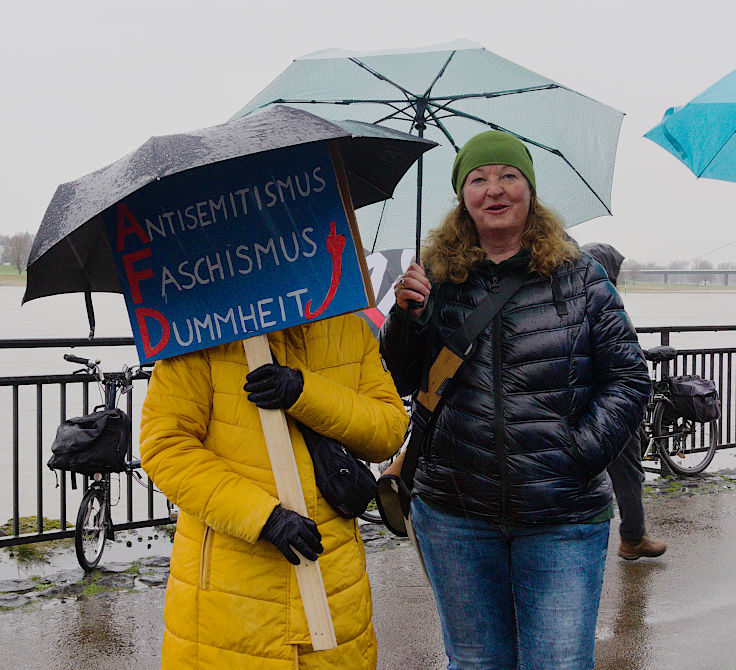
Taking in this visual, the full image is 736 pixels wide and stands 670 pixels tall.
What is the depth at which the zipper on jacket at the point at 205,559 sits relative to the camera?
2.12m

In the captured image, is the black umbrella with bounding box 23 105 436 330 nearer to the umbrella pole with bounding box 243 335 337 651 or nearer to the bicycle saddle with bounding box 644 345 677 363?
the umbrella pole with bounding box 243 335 337 651

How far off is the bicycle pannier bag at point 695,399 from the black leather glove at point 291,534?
20.0 ft

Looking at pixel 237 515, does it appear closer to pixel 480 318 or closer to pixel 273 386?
pixel 273 386

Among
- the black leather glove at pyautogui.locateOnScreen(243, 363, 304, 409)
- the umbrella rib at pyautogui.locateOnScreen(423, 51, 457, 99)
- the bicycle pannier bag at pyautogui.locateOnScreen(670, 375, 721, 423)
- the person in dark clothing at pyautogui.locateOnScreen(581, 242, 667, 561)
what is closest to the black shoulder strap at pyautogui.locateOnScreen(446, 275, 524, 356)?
the black leather glove at pyautogui.locateOnScreen(243, 363, 304, 409)

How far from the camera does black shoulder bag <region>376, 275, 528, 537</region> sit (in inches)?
98.0

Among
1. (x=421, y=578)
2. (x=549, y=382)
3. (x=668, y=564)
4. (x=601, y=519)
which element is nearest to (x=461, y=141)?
(x=549, y=382)

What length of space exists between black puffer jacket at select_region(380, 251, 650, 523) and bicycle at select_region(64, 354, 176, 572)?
3.12 metres

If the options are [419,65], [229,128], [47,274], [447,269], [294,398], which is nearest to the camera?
[229,128]

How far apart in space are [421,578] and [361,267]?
129 inches

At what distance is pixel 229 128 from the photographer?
1925mm

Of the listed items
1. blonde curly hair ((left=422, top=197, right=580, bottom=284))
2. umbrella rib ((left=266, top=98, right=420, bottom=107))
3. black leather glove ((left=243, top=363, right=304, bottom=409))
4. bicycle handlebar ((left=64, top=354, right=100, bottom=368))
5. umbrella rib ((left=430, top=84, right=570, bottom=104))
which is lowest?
bicycle handlebar ((left=64, top=354, right=100, bottom=368))

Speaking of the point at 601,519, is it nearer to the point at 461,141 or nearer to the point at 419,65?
the point at 461,141

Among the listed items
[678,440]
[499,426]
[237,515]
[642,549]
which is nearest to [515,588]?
[499,426]

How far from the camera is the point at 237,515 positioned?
204 cm
